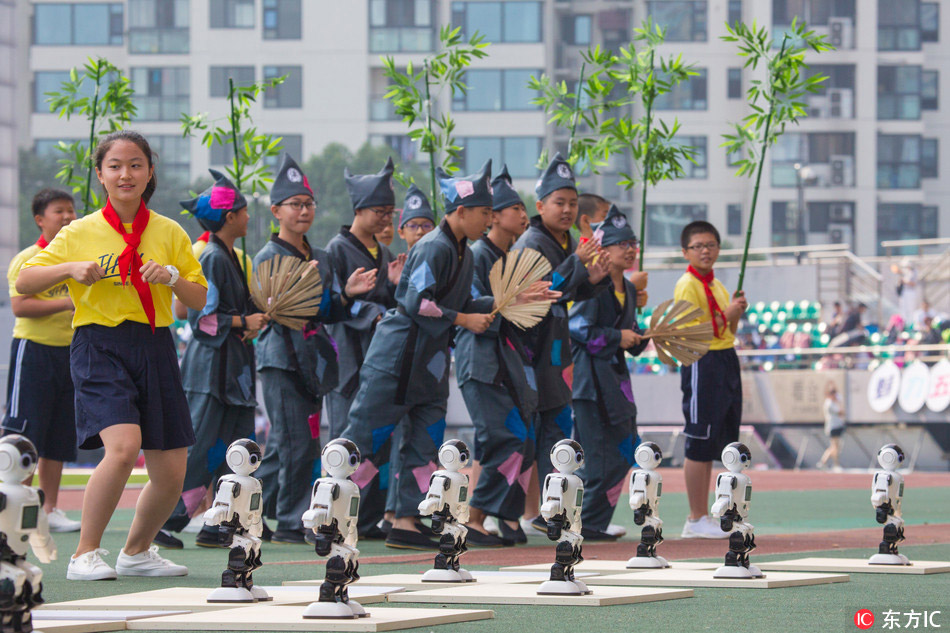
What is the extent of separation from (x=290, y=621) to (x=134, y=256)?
6.68 ft

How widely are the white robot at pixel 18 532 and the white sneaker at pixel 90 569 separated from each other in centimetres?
203

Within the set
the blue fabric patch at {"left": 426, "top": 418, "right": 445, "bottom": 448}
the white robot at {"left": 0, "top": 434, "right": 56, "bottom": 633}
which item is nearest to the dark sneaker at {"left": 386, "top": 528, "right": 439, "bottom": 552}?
the blue fabric patch at {"left": 426, "top": 418, "right": 445, "bottom": 448}

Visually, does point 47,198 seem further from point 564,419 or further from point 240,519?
point 240,519

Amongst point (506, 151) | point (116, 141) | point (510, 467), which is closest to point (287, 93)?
point (506, 151)

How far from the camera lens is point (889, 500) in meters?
6.04

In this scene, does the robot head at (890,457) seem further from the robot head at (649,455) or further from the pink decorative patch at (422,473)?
the pink decorative patch at (422,473)

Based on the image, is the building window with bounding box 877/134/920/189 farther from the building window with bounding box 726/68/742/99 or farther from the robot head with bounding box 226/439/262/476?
the robot head with bounding box 226/439/262/476

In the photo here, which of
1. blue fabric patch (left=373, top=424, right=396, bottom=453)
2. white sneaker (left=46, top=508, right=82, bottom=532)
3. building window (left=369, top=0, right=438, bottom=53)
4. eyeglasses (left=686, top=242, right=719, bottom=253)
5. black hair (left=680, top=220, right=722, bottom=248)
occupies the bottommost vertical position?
white sneaker (left=46, top=508, right=82, bottom=532)

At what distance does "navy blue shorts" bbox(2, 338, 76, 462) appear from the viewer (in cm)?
872

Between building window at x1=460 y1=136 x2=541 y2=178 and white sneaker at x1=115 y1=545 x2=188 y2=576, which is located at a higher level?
building window at x1=460 y1=136 x2=541 y2=178

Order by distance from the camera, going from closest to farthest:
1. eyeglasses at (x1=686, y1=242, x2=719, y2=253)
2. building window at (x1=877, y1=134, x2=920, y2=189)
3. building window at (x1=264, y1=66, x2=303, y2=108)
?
eyeglasses at (x1=686, y1=242, x2=719, y2=253), building window at (x1=264, y1=66, x2=303, y2=108), building window at (x1=877, y1=134, x2=920, y2=189)

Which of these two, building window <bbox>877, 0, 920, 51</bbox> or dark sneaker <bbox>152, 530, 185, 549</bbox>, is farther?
building window <bbox>877, 0, 920, 51</bbox>

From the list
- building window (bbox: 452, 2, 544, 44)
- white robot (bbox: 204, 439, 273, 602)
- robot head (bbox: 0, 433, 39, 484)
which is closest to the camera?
robot head (bbox: 0, 433, 39, 484)

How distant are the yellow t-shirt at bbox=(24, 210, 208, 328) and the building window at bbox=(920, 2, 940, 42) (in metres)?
52.2
